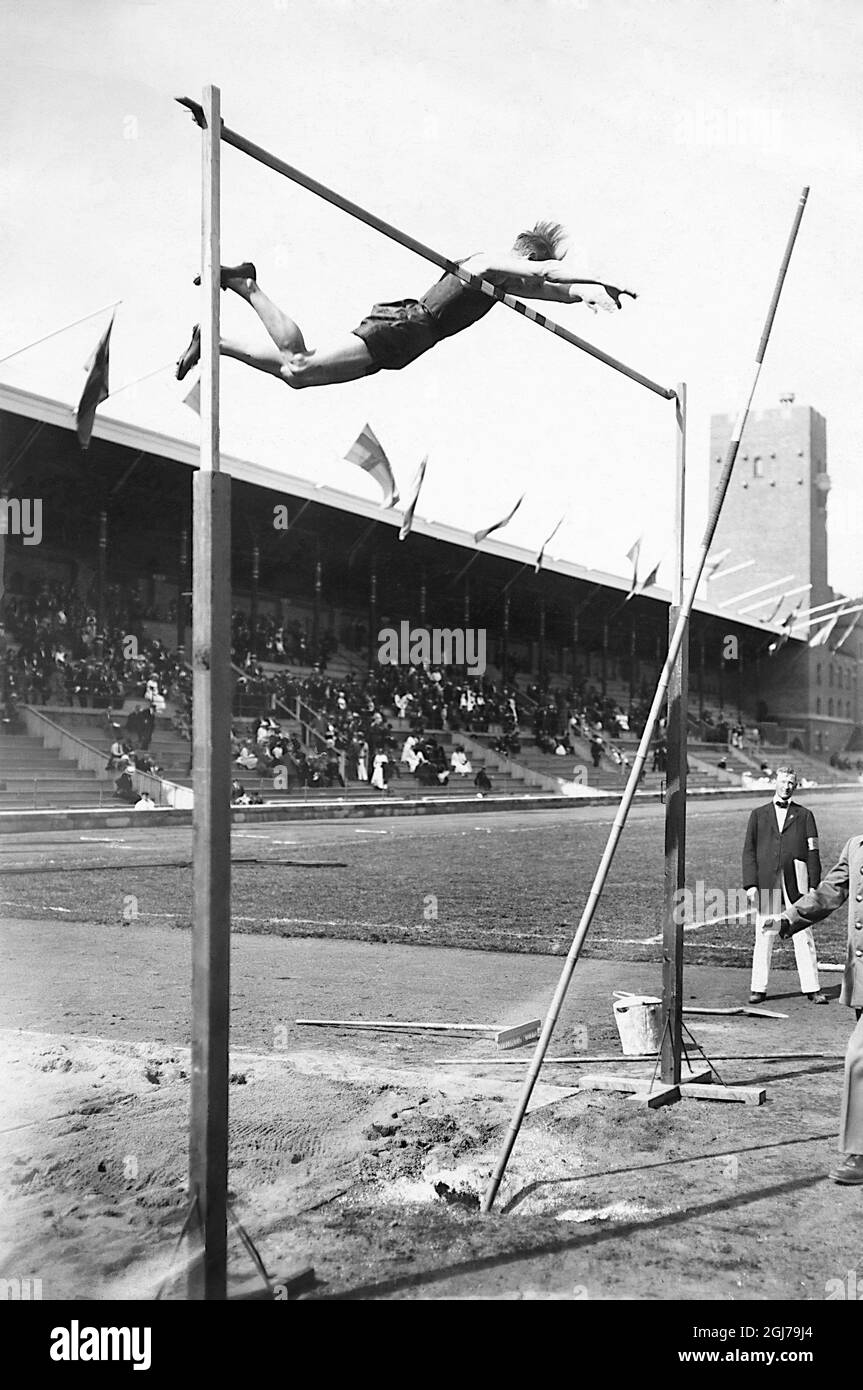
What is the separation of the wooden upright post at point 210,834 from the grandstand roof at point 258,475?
47.1 feet

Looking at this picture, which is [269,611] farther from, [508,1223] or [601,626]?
[508,1223]

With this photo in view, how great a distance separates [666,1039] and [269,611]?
21.8 meters

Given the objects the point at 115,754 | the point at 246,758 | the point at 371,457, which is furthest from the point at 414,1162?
the point at 246,758

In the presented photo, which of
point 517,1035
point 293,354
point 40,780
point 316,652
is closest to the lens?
point 293,354

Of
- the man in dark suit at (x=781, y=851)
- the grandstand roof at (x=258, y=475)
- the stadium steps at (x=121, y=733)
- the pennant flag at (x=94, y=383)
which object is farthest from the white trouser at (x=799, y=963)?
the stadium steps at (x=121, y=733)

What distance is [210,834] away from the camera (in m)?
3.09

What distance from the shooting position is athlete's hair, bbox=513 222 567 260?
419 cm

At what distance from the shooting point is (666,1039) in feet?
17.1

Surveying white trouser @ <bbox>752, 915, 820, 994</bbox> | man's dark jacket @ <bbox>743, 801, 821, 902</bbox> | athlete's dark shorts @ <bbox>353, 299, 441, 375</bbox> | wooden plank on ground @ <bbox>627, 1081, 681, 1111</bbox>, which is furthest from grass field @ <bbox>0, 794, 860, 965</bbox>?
athlete's dark shorts @ <bbox>353, 299, 441, 375</bbox>

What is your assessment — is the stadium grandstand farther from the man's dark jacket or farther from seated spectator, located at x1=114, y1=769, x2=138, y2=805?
the man's dark jacket

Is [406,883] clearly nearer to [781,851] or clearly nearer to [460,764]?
[781,851]

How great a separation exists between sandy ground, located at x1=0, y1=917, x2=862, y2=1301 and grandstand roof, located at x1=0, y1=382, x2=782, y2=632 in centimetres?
1163

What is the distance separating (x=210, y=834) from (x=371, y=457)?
4227 millimetres

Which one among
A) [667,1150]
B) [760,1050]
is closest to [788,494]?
[760,1050]
